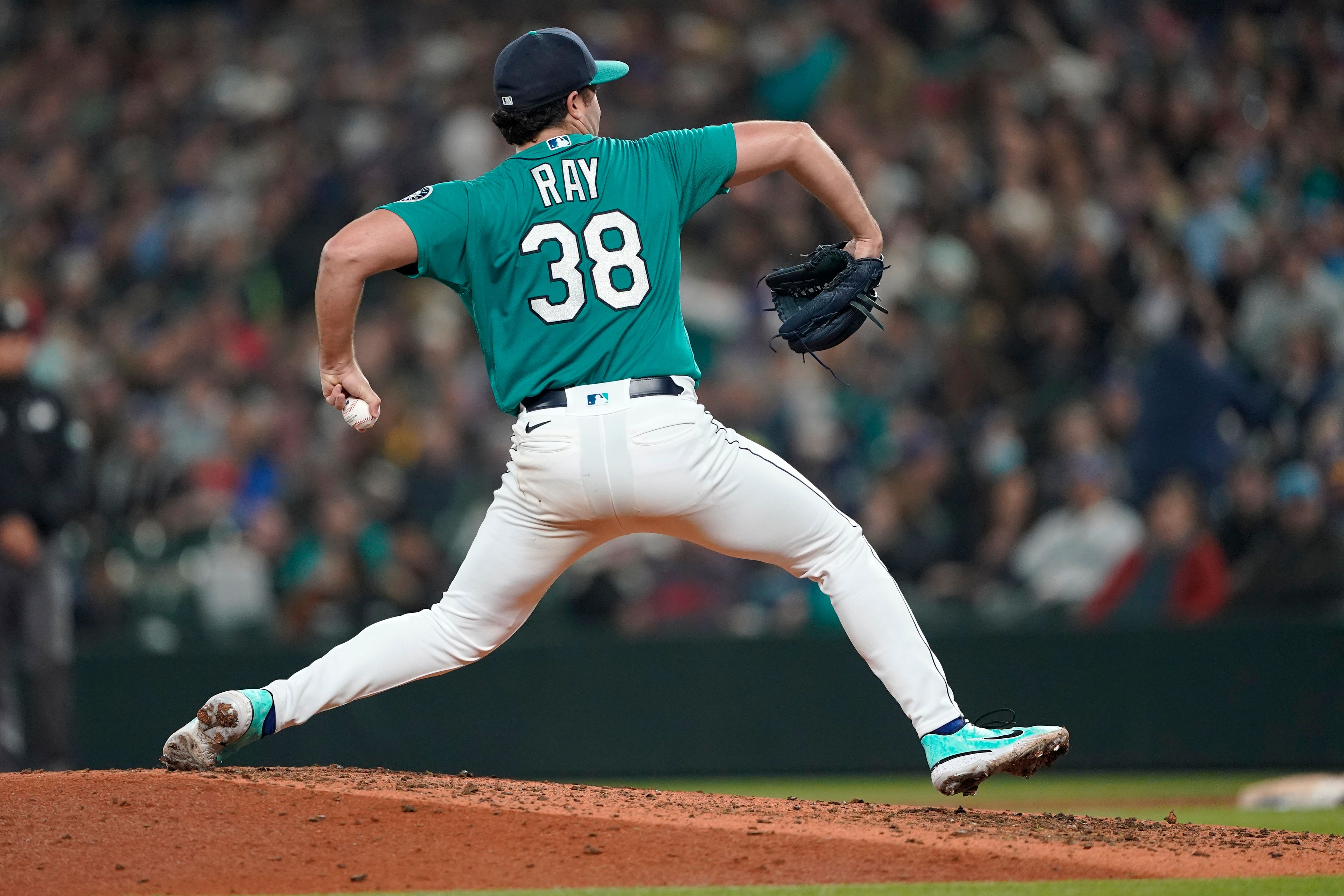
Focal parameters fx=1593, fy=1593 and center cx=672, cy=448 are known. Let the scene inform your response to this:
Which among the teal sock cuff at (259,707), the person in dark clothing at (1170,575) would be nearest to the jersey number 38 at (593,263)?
the teal sock cuff at (259,707)

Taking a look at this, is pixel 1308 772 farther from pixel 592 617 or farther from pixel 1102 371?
pixel 592 617

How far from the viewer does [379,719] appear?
9117 millimetres

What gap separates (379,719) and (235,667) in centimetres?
89

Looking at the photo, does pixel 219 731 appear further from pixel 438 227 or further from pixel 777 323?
pixel 777 323

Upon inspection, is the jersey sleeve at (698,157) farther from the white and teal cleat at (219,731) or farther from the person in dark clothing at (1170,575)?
the person in dark clothing at (1170,575)

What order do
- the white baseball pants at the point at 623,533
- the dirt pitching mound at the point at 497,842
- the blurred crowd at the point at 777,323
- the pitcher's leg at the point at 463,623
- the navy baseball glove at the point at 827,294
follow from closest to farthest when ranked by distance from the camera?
the dirt pitching mound at the point at 497,842, the white baseball pants at the point at 623,533, the pitcher's leg at the point at 463,623, the navy baseball glove at the point at 827,294, the blurred crowd at the point at 777,323

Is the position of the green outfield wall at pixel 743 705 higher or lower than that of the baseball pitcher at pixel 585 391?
lower

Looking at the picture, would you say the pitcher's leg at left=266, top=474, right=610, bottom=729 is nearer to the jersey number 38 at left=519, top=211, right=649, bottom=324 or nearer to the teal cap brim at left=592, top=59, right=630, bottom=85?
the jersey number 38 at left=519, top=211, right=649, bottom=324

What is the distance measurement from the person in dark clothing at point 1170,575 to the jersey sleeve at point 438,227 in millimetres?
5435

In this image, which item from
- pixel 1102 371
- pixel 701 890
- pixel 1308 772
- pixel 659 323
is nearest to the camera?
pixel 701 890

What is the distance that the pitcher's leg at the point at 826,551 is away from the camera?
4.08 m

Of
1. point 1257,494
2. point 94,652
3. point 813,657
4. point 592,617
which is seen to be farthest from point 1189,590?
point 94,652

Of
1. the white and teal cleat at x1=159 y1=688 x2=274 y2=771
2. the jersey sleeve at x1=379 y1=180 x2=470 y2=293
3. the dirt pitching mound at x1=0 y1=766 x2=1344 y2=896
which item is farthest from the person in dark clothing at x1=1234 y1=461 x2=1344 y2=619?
the white and teal cleat at x1=159 y1=688 x2=274 y2=771

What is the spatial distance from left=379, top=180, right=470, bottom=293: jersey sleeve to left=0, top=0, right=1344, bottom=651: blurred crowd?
12.6ft
